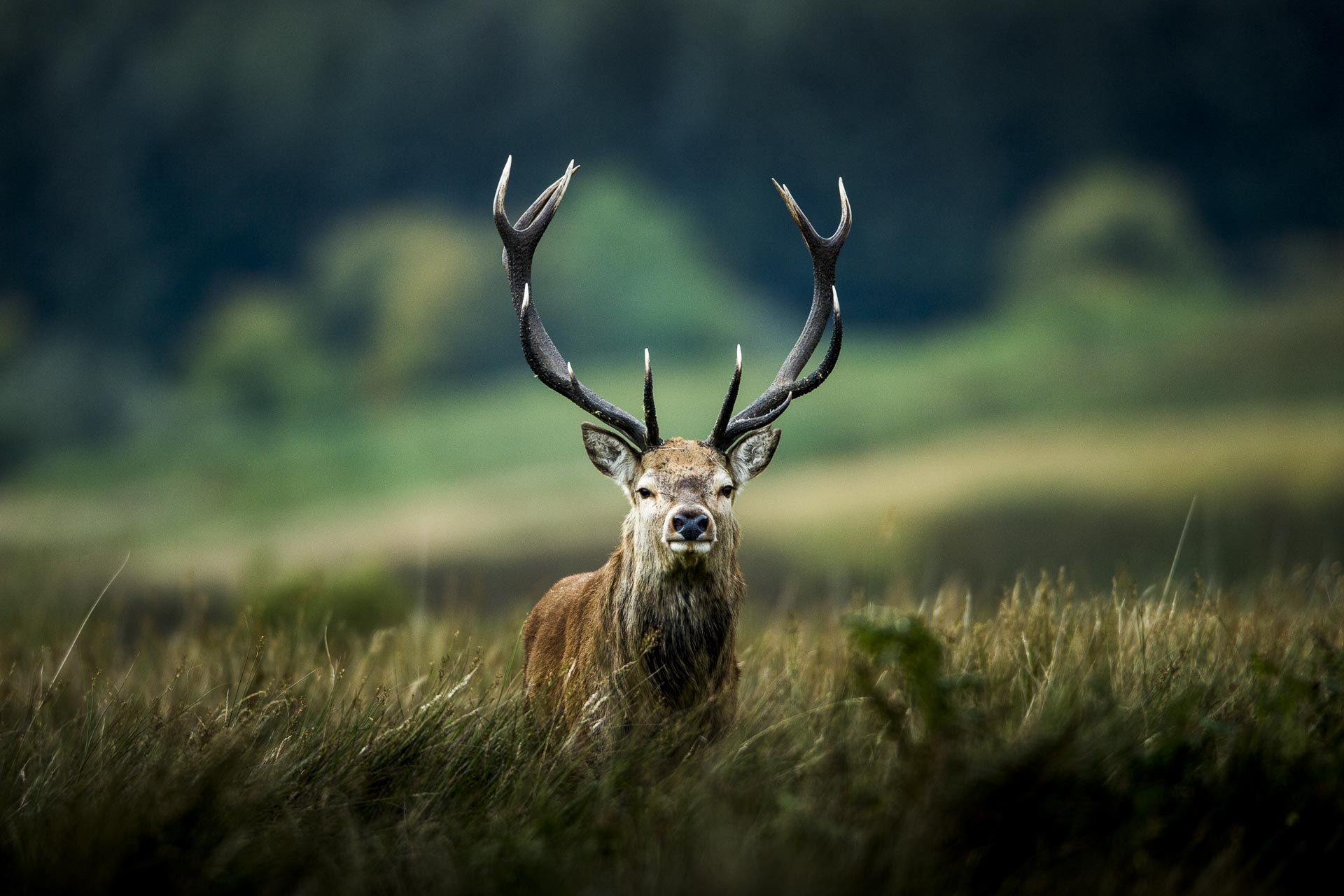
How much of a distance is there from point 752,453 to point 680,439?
0.38 m

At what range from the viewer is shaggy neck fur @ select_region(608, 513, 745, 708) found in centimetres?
484

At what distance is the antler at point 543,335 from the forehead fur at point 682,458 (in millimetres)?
115

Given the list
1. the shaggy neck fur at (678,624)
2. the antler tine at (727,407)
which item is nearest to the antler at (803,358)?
the antler tine at (727,407)

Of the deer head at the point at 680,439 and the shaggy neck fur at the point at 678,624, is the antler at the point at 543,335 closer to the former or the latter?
the deer head at the point at 680,439

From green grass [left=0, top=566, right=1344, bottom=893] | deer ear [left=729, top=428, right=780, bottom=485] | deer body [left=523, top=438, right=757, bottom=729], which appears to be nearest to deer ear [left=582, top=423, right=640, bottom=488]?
deer body [left=523, top=438, right=757, bottom=729]

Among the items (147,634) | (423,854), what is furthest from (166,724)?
(147,634)

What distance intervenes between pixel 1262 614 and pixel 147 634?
6.87 m

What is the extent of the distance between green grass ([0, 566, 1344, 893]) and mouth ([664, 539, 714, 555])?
2.51 ft

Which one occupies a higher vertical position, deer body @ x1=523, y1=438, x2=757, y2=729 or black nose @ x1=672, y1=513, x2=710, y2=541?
black nose @ x1=672, y1=513, x2=710, y2=541

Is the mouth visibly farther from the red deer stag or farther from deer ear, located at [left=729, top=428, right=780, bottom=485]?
deer ear, located at [left=729, top=428, right=780, bottom=485]

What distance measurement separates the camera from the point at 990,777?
3.19 metres

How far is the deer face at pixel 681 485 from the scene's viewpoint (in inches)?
183

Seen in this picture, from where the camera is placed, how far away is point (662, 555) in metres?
4.86

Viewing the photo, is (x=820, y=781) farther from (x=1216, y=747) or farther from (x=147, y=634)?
(x=147, y=634)
